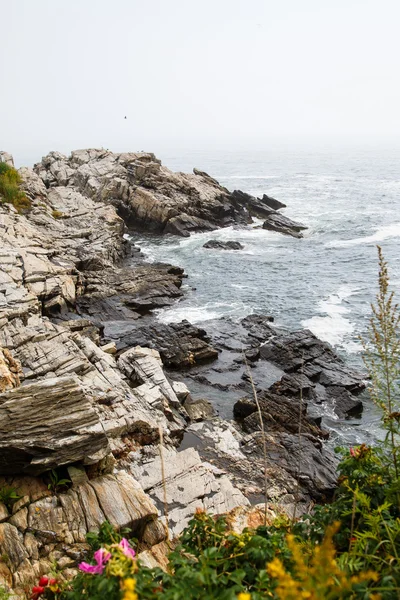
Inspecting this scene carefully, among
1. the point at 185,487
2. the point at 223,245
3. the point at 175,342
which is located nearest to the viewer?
Result: the point at 185,487

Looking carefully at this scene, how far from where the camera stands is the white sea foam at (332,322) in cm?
2842

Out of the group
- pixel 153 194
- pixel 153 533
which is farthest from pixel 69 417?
pixel 153 194

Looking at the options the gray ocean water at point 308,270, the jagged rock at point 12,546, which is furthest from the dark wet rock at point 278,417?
the jagged rock at point 12,546

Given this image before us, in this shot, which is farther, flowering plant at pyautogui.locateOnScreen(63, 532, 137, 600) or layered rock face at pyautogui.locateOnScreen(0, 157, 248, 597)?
layered rock face at pyautogui.locateOnScreen(0, 157, 248, 597)

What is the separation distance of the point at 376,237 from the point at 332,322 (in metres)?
26.4

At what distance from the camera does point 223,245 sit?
47.4m

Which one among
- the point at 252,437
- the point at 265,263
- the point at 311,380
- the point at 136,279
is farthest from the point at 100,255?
the point at 252,437

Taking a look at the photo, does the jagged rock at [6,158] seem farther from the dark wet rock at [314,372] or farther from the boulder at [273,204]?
the dark wet rock at [314,372]

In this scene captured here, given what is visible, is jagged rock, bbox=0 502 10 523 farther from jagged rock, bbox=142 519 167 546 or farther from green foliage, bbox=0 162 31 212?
green foliage, bbox=0 162 31 212

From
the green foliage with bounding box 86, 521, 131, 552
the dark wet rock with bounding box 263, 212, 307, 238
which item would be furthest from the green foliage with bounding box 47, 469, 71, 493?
the dark wet rock with bounding box 263, 212, 307, 238

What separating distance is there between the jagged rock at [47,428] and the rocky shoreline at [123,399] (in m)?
0.02

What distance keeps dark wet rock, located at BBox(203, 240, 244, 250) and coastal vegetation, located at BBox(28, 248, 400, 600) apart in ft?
138

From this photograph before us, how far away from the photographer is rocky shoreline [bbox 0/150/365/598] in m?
9.09

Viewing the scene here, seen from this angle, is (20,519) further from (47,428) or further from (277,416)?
(277,416)
